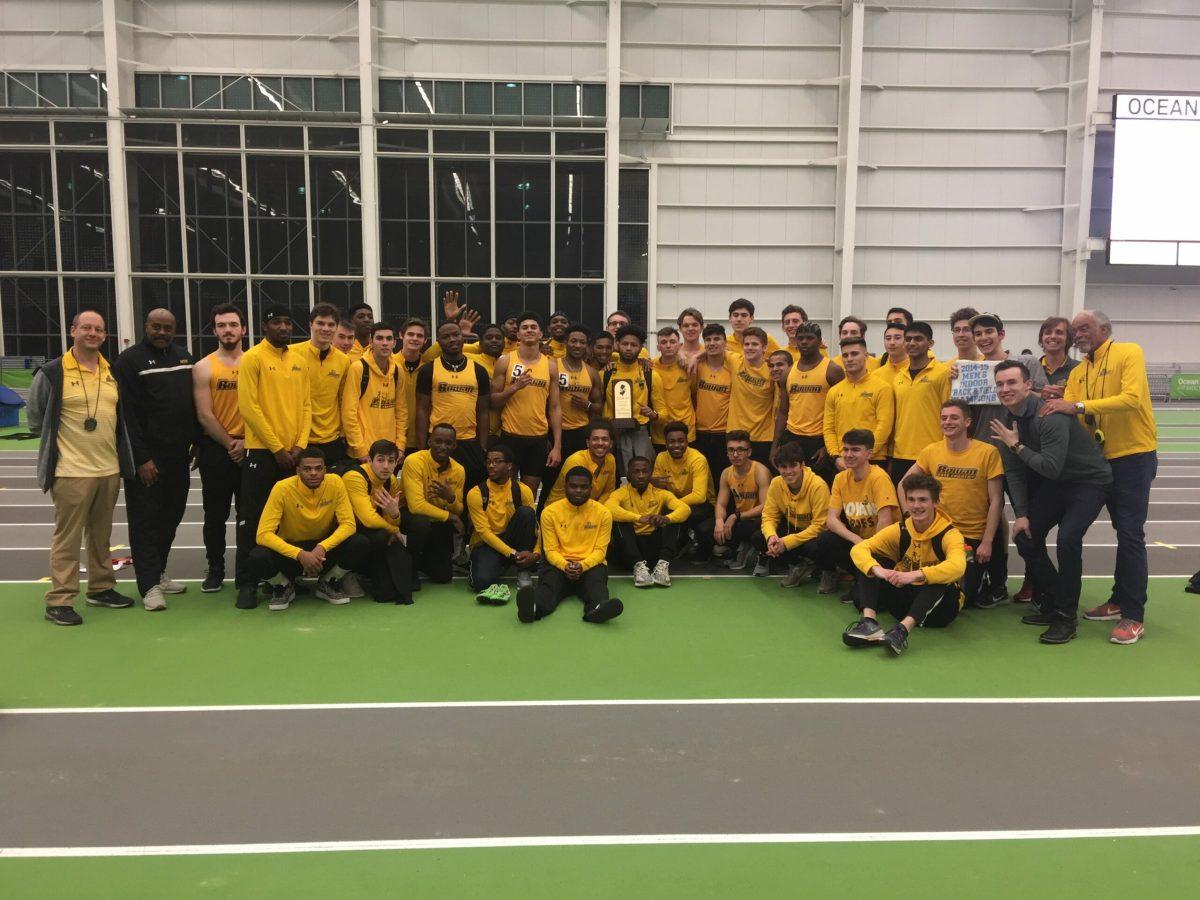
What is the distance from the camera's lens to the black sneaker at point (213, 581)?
6.29 metres

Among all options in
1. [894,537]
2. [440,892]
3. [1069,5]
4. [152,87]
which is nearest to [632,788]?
[440,892]

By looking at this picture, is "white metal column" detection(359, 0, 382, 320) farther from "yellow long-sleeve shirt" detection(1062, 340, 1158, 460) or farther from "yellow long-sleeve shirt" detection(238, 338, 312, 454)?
"yellow long-sleeve shirt" detection(1062, 340, 1158, 460)

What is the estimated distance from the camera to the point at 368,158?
65.6 ft

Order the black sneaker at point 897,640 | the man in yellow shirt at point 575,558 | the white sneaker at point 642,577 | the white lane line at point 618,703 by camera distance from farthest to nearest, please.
→ the white sneaker at point 642,577 → the man in yellow shirt at point 575,558 → the black sneaker at point 897,640 → the white lane line at point 618,703

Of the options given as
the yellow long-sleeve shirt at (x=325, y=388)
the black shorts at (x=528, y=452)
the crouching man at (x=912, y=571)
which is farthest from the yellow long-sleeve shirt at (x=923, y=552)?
the yellow long-sleeve shirt at (x=325, y=388)

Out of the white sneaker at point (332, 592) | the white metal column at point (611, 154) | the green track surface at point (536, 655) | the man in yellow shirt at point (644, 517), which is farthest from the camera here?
the white metal column at point (611, 154)

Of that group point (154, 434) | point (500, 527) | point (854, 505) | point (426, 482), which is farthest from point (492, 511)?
point (854, 505)

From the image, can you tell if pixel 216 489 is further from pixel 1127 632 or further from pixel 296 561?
pixel 1127 632

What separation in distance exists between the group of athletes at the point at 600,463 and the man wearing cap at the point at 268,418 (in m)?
0.02

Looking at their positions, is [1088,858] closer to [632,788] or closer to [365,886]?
[632,788]

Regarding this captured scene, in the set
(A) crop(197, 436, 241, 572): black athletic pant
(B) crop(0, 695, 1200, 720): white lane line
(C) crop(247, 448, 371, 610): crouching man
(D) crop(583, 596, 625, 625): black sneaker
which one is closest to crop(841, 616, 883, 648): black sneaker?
(B) crop(0, 695, 1200, 720): white lane line

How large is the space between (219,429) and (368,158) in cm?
1580

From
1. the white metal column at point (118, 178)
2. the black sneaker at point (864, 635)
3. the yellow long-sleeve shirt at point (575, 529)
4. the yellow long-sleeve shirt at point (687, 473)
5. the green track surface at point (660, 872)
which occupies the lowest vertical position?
the green track surface at point (660, 872)

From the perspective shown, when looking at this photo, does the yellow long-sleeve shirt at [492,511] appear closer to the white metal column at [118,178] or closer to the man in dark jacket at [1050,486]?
the man in dark jacket at [1050,486]
